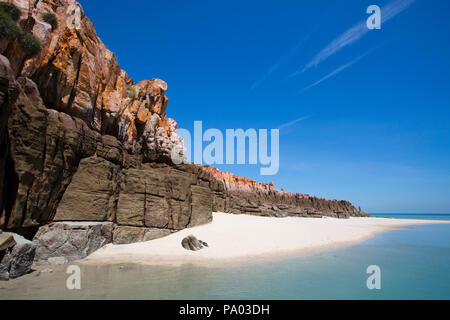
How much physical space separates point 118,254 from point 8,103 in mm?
7231

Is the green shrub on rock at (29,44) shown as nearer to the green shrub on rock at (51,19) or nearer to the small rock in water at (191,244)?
the green shrub on rock at (51,19)

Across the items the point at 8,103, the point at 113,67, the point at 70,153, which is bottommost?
the point at 70,153

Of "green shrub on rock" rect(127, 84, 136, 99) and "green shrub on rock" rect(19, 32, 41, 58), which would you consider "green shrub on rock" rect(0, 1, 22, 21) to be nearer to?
"green shrub on rock" rect(19, 32, 41, 58)

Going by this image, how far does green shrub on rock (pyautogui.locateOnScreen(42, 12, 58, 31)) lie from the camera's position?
34.5 feet

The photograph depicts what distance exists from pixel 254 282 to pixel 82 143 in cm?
933

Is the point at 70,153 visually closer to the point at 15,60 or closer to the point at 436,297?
the point at 15,60

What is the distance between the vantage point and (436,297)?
712 centimetres

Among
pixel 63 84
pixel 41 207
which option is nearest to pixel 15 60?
pixel 63 84

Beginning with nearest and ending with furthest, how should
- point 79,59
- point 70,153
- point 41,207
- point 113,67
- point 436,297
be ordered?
1. point 436,297
2. point 41,207
3. point 70,153
4. point 79,59
5. point 113,67

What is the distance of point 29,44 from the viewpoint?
9.00 metres

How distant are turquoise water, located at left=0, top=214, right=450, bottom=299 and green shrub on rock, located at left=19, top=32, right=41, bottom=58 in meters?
7.81

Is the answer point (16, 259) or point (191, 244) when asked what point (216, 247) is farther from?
point (16, 259)
